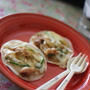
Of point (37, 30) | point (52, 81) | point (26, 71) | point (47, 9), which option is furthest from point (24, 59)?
point (47, 9)

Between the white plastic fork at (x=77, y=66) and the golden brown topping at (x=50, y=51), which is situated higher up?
the golden brown topping at (x=50, y=51)

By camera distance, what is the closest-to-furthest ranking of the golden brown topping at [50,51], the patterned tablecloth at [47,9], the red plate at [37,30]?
the red plate at [37,30]
the golden brown topping at [50,51]
the patterned tablecloth at [47,9]

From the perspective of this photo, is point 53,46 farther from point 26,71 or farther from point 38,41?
point 26,71

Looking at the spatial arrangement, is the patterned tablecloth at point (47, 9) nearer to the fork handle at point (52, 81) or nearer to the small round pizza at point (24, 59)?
the small round pizza at point (24, 59)

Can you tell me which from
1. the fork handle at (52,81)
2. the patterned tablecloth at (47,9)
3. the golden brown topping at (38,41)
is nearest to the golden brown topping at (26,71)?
the fork handle at (52,81)

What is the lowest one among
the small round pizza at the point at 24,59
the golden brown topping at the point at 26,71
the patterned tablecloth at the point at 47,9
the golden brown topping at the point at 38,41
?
the golden brown topping at the point at 26,71

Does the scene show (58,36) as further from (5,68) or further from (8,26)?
(5,68)
